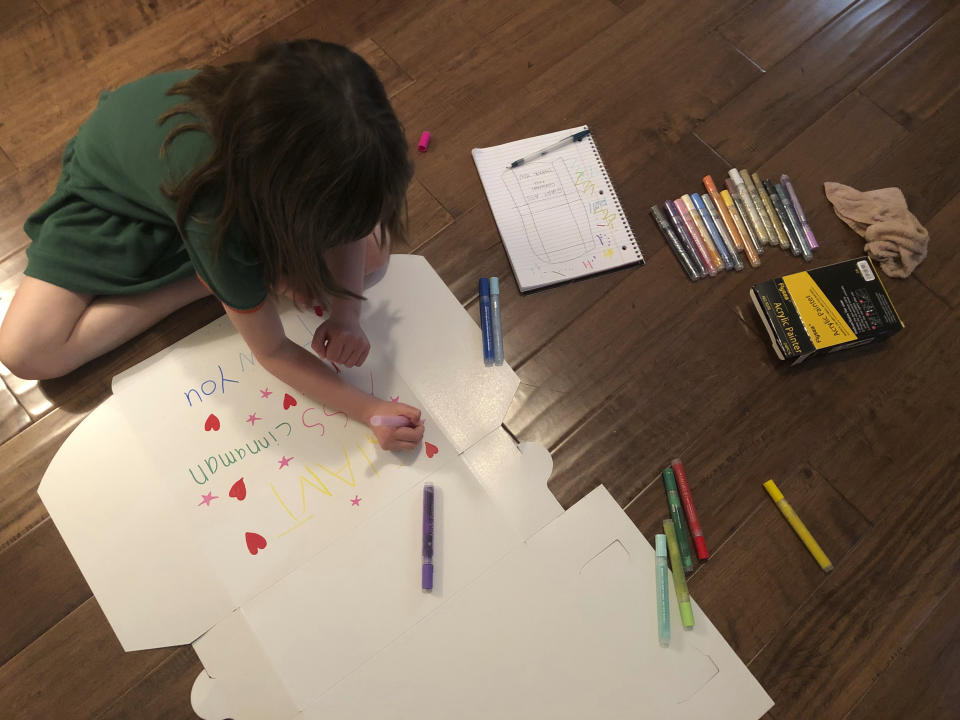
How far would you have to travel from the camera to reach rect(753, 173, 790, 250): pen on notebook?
3.20 ft

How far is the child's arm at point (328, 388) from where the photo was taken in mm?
760

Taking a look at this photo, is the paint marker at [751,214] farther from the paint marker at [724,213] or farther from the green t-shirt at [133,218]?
the green t-shirt at [133,218]

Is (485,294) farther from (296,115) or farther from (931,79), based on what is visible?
(931,79)

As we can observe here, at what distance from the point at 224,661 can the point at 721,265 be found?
2.75ft

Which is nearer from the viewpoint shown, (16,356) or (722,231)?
(16,356)

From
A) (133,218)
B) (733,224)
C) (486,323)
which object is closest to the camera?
(133,218)

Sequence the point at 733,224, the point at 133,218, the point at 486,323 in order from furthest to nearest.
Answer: the point at 733,224 < the point at 486,323 < the point at 133,218

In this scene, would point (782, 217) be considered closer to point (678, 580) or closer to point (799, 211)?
point (799, 211)

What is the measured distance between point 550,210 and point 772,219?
0.34 meters

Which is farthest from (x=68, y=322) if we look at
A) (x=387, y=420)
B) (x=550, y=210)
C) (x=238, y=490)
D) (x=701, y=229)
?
(x=701, y=229)

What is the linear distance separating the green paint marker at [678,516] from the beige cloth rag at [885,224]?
1.59 ft

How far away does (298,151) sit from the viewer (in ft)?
1.56

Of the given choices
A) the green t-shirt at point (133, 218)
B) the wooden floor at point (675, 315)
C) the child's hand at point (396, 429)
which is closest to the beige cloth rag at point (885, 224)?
the wooden floor at point (675, 315)

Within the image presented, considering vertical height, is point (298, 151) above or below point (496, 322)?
above
